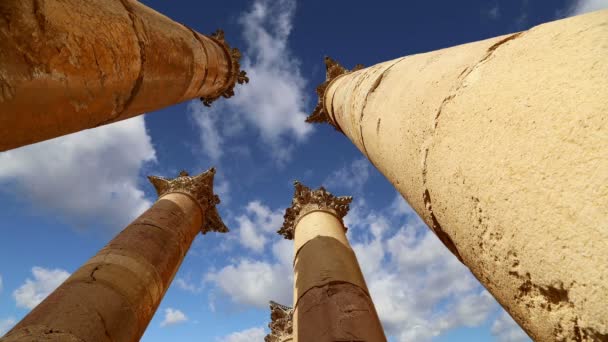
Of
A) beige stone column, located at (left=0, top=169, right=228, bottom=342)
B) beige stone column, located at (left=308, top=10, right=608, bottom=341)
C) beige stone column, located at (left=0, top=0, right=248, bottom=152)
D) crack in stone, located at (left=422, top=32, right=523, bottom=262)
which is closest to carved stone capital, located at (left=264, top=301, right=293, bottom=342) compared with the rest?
beige stone column, located at (left=0, top=169, right=228, bottom=342)

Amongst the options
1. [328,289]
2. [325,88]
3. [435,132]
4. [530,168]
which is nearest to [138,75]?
[435,132]

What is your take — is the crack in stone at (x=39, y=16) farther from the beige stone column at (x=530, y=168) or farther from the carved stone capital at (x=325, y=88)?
the carved stone capital at (x=325, y=88)

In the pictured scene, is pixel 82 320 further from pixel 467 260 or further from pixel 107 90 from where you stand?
pixel 467 260

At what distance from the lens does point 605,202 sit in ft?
5.46

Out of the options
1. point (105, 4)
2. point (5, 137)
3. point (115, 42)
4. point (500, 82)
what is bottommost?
point (500, 82)

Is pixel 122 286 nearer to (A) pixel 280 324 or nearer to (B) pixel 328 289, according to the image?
(B) pixel 328 289

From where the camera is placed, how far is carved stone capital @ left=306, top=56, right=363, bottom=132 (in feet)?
48.6

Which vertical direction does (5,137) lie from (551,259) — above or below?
above

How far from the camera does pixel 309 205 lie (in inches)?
474

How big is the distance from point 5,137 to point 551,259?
486cm

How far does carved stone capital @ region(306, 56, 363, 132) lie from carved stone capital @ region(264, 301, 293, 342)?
795cm

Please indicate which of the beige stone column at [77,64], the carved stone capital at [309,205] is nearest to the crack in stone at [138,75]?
the beige stone column at [77,64]

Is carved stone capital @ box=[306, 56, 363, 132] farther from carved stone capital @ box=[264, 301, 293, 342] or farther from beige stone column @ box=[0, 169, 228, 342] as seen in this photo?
carved stone capital @ box=[264, 301, 293, 342]

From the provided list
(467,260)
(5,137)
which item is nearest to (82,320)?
(5,137)
